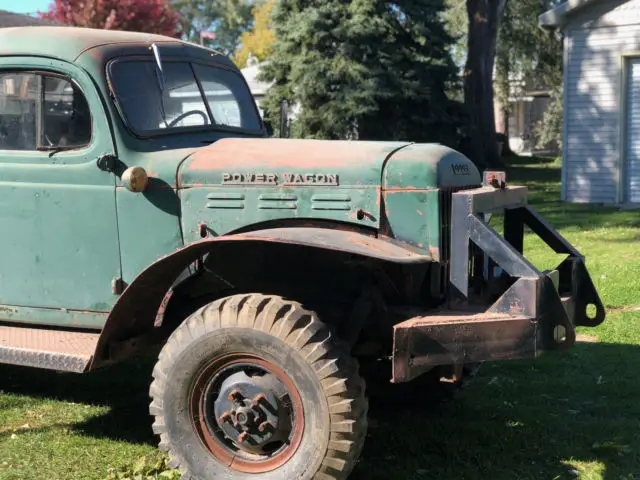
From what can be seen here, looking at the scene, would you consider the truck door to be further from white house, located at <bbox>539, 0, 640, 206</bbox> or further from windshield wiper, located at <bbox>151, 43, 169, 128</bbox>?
white house, located at <bbox>539, 0, 640, 206</bbox>

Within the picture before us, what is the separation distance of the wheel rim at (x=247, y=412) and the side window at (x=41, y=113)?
1502 millimetres

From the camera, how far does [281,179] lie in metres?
4.12

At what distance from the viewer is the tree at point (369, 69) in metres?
17.5

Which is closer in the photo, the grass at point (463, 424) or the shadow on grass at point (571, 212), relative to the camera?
the grass at point (463, 424)

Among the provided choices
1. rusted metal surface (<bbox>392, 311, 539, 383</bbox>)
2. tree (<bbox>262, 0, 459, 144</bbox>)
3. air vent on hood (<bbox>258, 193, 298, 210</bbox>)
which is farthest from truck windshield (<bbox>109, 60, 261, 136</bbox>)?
tree (<bbox>262, 0, 459, 144</bbox>)

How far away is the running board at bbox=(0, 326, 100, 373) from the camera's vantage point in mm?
4270

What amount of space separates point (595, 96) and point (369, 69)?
4586mm

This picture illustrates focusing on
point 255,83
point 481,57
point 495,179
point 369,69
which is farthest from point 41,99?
point 255,83

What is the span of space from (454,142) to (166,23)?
721 cm

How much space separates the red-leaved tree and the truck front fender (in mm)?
14789

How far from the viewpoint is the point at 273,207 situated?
163 inches

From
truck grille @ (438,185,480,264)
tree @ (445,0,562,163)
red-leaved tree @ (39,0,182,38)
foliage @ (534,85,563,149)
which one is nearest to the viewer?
truck grille @ (438,185,480,264)

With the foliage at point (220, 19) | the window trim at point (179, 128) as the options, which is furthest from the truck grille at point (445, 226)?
the foliage at point (220, 19)

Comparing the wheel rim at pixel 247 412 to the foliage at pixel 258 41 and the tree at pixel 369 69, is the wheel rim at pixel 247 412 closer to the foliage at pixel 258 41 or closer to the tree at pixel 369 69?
the tree at pixel 369 69
